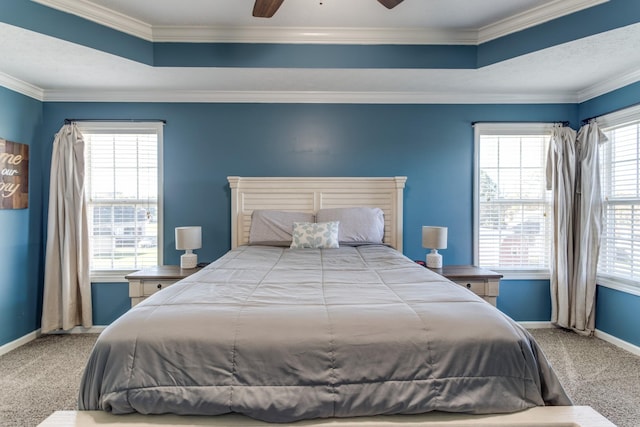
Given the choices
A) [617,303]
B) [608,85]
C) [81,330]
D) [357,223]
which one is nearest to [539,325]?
[617,303]

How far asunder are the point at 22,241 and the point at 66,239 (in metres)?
0.38

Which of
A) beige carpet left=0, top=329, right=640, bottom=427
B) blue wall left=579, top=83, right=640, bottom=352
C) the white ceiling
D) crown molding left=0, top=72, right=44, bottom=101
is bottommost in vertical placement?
beige carpet left=0, top=329, right=640, bottom=427

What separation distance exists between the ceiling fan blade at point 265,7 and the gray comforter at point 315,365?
1.69 m

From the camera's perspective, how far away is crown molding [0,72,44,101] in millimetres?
3047

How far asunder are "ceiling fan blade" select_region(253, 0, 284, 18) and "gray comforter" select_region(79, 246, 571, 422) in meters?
1.69

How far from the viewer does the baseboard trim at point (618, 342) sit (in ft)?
9.60

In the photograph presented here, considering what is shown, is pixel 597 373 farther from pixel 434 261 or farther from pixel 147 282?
pixel 147 282

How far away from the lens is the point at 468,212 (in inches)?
143

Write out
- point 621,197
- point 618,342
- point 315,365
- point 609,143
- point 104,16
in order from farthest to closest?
1. point 609,143
2. point 621,197
3. point 618,342
4. point 104,16
5. point 315,365

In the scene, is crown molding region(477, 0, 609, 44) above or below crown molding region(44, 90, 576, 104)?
above

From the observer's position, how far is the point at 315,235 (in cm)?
296

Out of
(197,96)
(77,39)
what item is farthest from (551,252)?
(77,39)

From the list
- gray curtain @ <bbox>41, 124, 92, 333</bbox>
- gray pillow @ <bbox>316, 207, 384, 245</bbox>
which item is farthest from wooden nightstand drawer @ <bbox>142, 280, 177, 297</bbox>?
gray pillow @ <bbox>316, 207, 384, 245</bbox>

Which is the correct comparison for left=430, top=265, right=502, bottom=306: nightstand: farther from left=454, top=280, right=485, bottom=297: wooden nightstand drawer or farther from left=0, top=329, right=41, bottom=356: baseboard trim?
left=0, top=329, right=41, bottom=356: baseboard trim
